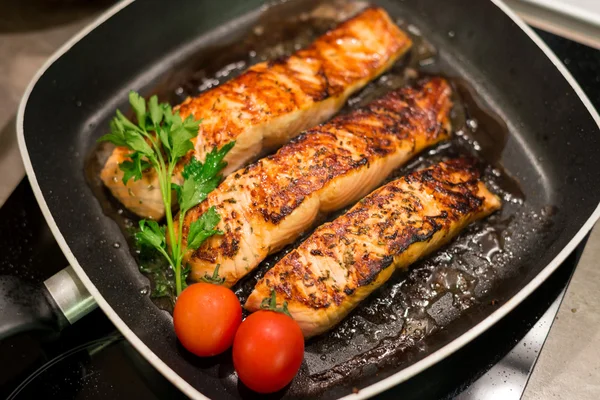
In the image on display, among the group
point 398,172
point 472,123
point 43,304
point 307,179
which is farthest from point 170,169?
point 472,123

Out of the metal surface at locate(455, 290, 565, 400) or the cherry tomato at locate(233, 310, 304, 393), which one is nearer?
the cherry tomato at locate(233, 310, 304, 393)

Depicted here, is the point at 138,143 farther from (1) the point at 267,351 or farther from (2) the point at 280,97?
(1) the point at 267,351

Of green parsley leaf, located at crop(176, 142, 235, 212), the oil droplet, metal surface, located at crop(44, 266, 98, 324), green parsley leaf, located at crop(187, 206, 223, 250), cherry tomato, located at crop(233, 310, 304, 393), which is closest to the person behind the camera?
cherry tomato, located at crop(233, 310, 304, 393)

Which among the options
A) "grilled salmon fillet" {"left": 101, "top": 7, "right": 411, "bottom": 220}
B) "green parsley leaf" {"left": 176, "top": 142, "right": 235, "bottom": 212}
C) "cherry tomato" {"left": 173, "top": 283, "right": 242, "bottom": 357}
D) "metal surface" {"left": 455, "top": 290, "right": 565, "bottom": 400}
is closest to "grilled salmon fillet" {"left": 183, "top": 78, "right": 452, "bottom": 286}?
"green parsley leaf" {"left": 176, "top": 142, "right": 235, "bottom": 212}

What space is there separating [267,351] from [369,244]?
63cm

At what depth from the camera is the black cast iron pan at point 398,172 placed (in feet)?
7.02

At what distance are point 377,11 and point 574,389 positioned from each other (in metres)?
2.04

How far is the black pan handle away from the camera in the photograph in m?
1.89

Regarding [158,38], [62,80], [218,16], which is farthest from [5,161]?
[218,16]

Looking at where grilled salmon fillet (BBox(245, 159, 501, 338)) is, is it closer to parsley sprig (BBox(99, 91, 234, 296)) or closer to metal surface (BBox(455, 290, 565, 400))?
parsley sprig (BBox(99, 91, 234, 296))

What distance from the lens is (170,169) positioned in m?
2.26

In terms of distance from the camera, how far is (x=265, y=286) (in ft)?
7.06

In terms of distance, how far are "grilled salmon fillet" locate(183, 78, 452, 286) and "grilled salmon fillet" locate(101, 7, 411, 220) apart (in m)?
0.15

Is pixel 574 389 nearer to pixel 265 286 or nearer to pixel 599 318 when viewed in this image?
pixel 599 318
